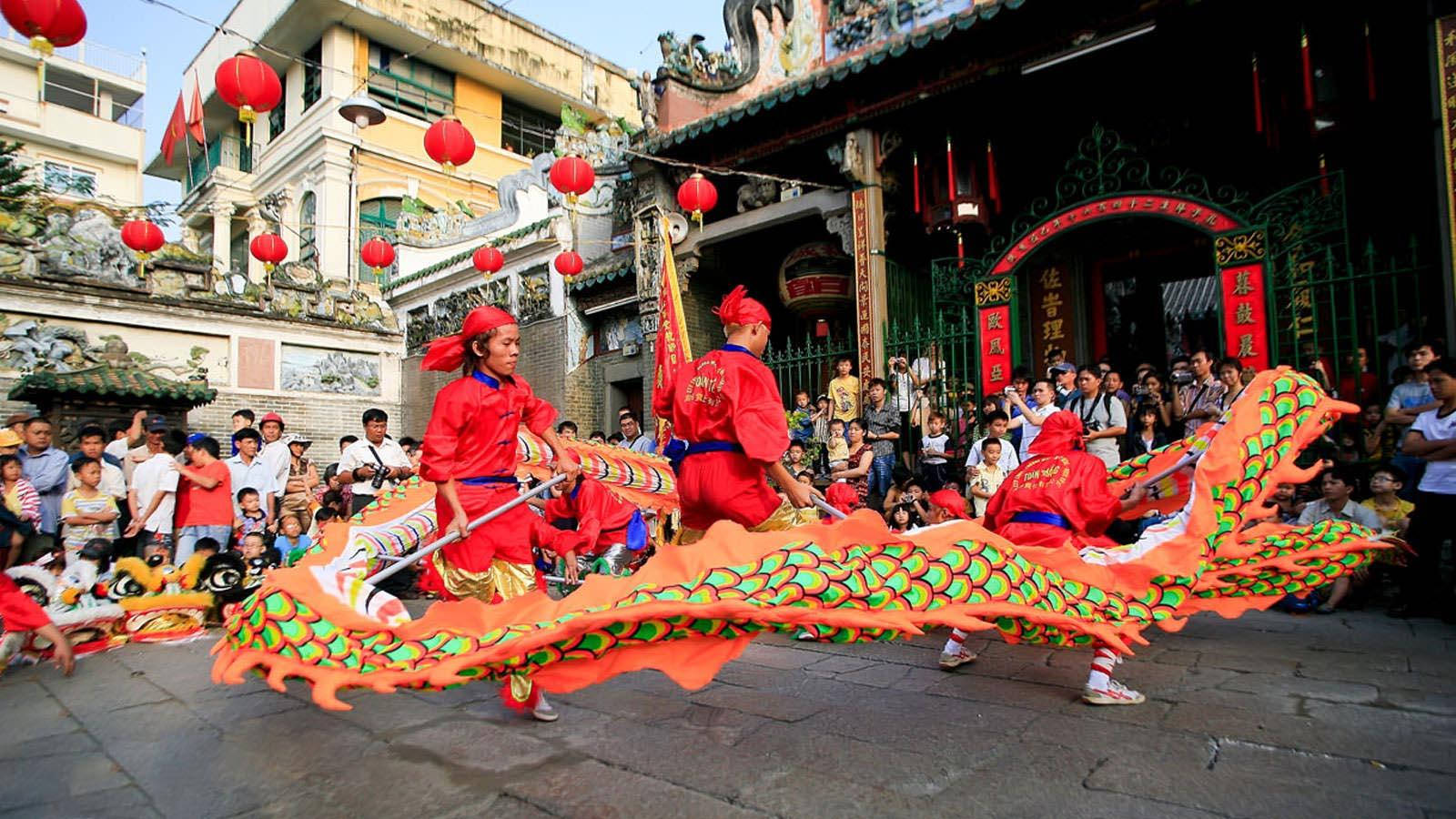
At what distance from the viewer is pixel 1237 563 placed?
3.19 m

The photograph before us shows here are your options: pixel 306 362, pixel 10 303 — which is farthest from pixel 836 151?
pixel 10 303

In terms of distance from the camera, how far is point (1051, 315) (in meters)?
10.0

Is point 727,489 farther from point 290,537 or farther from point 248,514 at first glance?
point 248,514

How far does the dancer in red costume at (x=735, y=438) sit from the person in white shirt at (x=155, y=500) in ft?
17.1

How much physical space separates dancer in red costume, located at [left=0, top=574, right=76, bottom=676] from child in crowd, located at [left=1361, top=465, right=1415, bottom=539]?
7631 mm

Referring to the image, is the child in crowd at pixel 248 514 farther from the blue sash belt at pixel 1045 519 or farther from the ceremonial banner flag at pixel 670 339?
the blue sash belt at pixel 1045 519

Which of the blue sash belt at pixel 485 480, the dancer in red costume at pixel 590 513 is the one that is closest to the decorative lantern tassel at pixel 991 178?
the dancer in red costume at pixel 590 513

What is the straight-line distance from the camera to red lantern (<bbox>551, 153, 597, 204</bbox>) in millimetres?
9055

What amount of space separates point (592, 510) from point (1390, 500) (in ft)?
17.0

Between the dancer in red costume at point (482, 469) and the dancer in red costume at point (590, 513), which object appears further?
the dancer in red costume at point (590, 513)

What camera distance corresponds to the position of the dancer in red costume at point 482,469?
3.07m

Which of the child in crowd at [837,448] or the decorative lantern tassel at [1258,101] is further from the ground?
the decorative lantern tassel at [1258,101]

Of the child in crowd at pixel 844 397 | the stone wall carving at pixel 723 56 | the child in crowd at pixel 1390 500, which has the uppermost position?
the stone wall carving at pixel 723 56

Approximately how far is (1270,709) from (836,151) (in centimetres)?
749
